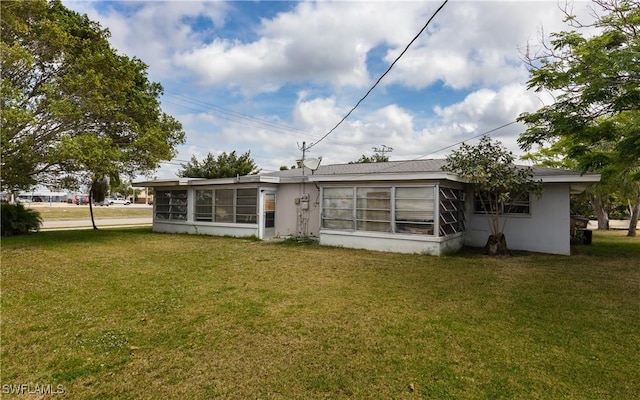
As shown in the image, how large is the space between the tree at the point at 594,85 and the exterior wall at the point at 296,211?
7425mm

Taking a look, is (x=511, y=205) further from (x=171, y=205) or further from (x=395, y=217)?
(x=171, y=205)

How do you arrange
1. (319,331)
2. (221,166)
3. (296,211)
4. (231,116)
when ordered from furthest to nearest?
(221,166)
(231,116)
(296,211)
(319,331)

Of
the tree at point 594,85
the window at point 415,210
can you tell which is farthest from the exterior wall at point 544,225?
the window at point 415,210

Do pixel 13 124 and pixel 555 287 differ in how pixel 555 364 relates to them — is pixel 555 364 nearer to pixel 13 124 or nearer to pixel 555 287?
pixel 555 287

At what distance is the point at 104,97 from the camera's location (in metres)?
11.1

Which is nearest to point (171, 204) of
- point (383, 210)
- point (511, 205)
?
point (383, 210)

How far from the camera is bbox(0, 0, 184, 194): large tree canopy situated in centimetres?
953

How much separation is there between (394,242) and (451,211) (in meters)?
2.12

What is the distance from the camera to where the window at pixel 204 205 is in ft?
47.1

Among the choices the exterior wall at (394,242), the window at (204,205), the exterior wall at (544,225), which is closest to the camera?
the exterior wall at (394,242)

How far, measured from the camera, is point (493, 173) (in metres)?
9.53

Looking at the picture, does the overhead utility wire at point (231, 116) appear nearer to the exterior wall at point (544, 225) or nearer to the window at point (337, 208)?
the window at point (337, 208)

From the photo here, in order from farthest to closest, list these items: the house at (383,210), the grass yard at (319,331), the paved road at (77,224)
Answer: the paved road at (77,224) < the house at (383,210) < the grass yard at (319,331)

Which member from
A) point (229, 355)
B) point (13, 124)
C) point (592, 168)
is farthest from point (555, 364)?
point (13, 124)
